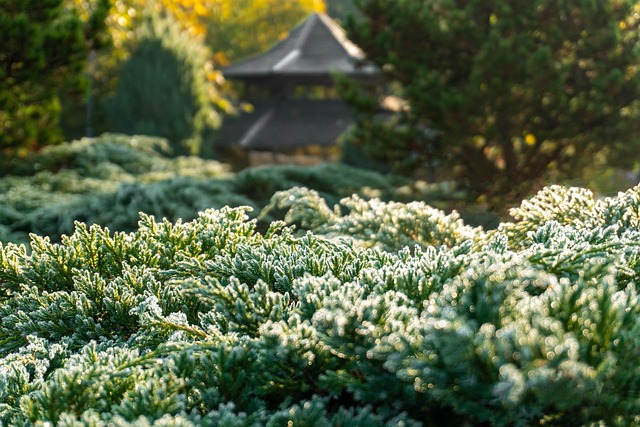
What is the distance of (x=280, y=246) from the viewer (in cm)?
291

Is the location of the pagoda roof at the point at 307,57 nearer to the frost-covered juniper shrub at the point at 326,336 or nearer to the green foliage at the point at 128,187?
the green foliage at the point at 128,187

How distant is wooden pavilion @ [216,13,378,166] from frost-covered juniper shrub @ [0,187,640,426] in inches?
865

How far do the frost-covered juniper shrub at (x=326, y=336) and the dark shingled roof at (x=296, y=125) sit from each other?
22.0 meters

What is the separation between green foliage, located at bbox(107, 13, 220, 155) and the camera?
20.6m

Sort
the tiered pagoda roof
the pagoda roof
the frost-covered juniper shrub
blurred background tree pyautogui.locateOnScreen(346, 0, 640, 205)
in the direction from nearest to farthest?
the frost-covered juniper shrub < blurred background tree pyautogui.locateOnScreen(346, 0, 640, 205) < the pagoda roof < the tiered pagoda roof

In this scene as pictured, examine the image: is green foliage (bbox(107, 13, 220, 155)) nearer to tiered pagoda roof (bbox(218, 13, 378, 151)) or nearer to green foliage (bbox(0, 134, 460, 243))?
tiered pagoda roof (bbox(218, 13, 378, 151))

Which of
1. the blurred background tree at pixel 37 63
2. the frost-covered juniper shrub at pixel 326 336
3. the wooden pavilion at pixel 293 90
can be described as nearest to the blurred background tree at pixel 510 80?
the blurred background tree at pixel 37 63

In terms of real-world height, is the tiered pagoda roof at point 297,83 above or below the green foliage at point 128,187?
above

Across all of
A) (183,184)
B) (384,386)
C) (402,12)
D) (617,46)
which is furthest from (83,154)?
(384,386)

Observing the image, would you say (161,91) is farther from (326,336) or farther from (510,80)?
(326,336)

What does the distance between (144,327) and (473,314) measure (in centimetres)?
123

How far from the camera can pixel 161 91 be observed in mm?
20641

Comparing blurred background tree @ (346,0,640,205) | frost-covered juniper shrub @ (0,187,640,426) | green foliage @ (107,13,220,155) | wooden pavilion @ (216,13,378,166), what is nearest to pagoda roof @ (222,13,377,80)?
wooden pavilion @ (216,13,378,166)

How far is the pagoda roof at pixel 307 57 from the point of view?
2481 centimetres
